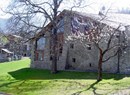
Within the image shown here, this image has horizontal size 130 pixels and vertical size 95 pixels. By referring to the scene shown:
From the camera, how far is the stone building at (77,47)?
36.9m

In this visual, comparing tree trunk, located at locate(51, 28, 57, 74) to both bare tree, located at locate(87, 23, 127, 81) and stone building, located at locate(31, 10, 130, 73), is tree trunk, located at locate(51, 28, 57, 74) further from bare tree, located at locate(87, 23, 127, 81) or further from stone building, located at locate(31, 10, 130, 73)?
bare tree, located at locate(87, 23, 127, 81)

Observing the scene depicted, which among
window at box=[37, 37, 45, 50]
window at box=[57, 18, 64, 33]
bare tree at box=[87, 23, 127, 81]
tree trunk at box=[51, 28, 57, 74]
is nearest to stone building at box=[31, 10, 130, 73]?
window at box=[57, 18, 64, 33]

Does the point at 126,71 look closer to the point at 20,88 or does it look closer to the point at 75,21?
the point at 75,21

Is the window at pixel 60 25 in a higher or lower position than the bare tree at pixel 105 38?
higher

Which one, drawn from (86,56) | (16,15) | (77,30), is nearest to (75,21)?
(77,30)

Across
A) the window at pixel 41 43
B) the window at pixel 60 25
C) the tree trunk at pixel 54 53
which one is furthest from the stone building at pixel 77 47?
the tree trunk at pixel 54 53

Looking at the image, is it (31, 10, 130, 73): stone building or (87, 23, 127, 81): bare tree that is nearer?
(87, 23, 127, 81): bare tree

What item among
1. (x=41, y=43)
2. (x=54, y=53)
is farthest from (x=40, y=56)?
(x=54, y=53)

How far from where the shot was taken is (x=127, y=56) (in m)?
36.3

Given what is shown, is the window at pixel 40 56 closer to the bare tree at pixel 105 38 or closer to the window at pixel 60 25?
the window at pixel 60 25

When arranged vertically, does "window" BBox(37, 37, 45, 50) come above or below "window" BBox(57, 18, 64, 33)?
below

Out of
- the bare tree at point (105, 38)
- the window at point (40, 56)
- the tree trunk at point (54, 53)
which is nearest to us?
the bare tree at point (105, 38)

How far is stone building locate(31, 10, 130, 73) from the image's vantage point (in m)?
36.9

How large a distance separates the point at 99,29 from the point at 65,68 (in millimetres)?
13230
